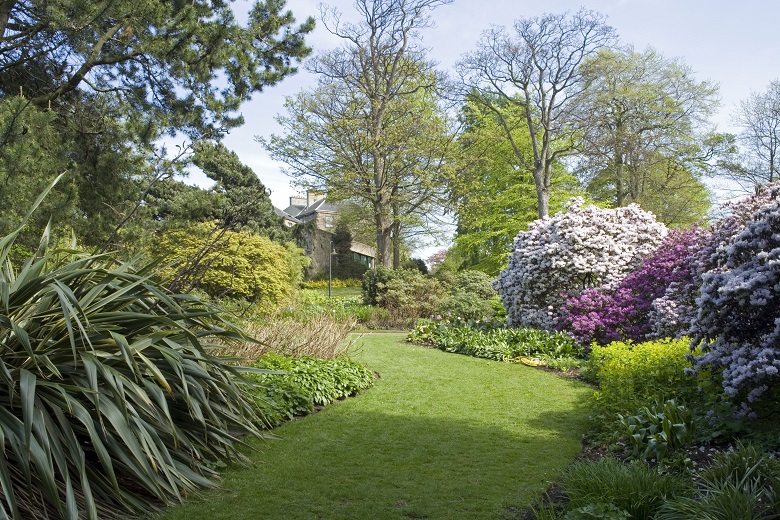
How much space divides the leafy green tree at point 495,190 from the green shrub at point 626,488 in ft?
70.2

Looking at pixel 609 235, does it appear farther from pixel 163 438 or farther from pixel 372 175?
pixel 372 175

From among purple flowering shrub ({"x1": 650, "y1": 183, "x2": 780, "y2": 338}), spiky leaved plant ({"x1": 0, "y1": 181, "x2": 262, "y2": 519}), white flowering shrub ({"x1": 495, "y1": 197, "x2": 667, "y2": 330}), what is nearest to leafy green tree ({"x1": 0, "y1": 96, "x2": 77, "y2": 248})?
spiky leaved plant ({"x1": 0, "y1": 181, "x2": 262, "y2": 519})

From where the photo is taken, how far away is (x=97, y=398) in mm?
3467

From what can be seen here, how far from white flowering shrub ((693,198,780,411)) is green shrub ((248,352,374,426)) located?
3948mm

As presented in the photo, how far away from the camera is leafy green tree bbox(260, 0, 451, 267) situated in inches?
922

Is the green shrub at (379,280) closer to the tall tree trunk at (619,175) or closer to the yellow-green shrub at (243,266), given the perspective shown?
the yellow-green shrub at (243,266)

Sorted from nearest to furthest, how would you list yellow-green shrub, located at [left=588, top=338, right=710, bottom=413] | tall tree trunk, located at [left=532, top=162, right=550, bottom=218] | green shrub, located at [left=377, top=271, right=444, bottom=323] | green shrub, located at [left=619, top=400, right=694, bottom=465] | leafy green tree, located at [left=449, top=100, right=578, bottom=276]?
green shrub, located at [left=619, top=400, right=694, bottom=465] < yellow-green shrub, located at [left=588, top=338, right=710, bottom=413] < green shrub, located at [left=377, top=271, right=444, bottom=323] < tall tree trunk, located at [left=532, top=162, right=550, bottom=218] < leafy green tree, located at [left=449, top=100, right=578, bottom=276]

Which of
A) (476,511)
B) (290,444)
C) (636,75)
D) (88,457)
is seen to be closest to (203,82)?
(290,444)

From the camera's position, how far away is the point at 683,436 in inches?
192

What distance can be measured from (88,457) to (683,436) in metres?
4.54

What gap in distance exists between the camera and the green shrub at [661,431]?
4773 mm

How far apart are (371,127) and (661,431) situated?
64.5 feet

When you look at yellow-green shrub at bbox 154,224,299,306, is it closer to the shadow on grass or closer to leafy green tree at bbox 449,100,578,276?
the shadow on grass

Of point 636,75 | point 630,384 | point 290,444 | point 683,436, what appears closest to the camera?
point 683,436
